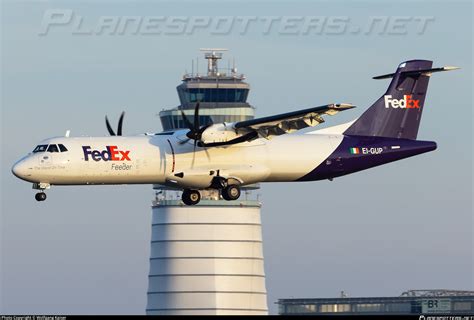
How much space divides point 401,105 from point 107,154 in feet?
44.4

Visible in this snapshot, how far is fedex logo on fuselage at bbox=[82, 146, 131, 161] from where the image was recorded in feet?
184

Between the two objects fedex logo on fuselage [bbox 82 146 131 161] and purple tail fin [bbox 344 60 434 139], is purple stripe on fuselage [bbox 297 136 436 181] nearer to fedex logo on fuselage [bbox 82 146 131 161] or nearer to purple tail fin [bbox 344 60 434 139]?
purple tail fin [bbox 344 60 434 139]

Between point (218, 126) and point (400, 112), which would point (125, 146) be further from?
point (400, 112)

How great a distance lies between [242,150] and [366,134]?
5.85 meters

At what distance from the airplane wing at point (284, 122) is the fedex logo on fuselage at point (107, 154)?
4.53m

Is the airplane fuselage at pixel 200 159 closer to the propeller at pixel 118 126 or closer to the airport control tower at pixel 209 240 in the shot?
the propeller at pixel 118 126

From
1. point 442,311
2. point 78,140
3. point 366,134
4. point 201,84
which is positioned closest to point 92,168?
point 78,140

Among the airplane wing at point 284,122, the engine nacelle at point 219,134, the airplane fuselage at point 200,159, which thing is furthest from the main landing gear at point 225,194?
the airplane wing at point 284,122

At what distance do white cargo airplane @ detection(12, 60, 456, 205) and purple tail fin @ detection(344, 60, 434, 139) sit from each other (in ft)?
0.14

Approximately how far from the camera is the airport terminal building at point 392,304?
8975 centimetres

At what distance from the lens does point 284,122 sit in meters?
57.7

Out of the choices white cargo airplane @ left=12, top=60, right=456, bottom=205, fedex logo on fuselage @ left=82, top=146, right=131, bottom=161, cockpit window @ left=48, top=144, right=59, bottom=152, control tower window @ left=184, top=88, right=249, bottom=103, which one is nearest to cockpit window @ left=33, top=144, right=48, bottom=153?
white cargo airplane @ left=12, top=60, right=456, bottom=205

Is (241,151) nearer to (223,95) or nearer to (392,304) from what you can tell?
(392,304)

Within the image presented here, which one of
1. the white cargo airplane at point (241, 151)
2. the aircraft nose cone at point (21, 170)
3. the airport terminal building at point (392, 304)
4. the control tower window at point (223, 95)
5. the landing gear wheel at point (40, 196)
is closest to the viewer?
the aircraft nose cone at point (21, 170)
